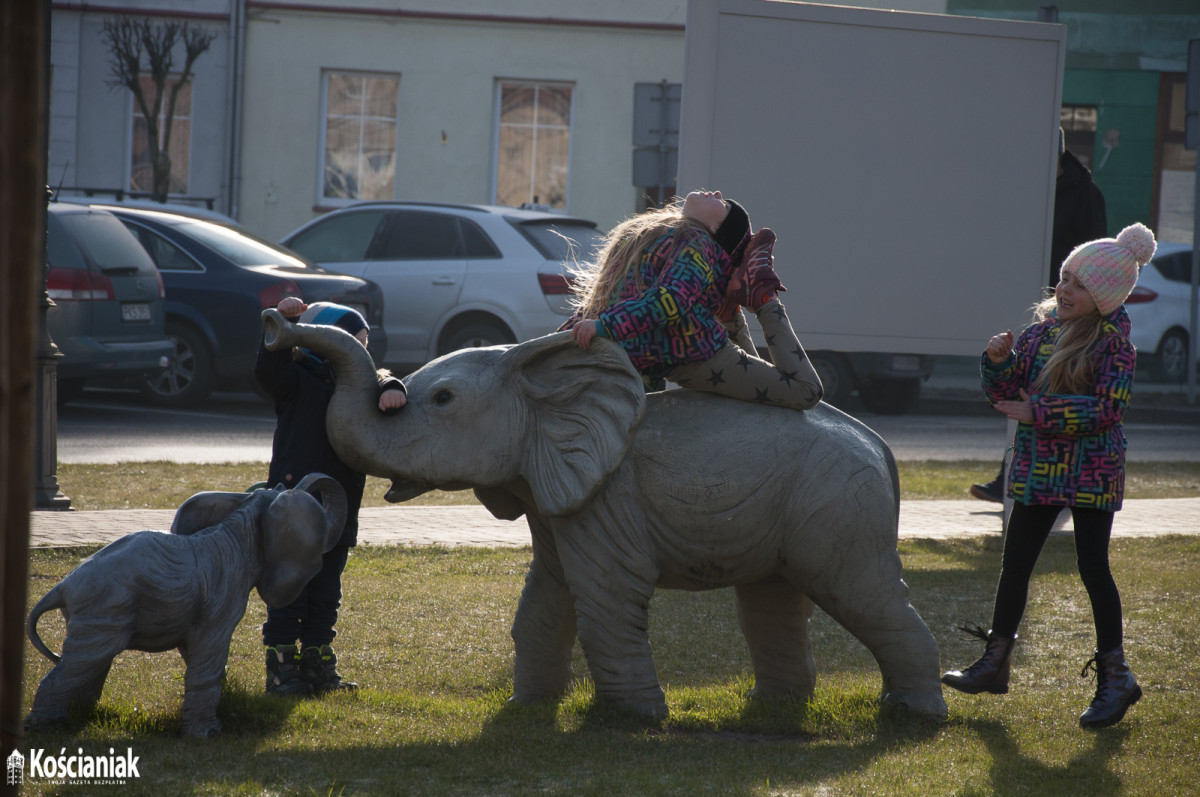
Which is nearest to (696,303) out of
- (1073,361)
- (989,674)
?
(1073,361)

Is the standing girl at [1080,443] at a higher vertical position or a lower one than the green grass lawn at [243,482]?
higher

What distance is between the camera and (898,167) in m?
8.00

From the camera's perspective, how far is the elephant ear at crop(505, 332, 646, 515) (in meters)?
4.30

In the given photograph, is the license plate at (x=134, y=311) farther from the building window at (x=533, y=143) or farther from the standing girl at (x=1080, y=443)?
the building window at (x=533, y=143)

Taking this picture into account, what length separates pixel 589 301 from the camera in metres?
4.74

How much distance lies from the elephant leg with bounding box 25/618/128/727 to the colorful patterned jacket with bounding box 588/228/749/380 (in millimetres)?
1814

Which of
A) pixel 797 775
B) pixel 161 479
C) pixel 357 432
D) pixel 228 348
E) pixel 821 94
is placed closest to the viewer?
pixel 797 775

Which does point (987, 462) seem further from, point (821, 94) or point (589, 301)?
point (589, 301)

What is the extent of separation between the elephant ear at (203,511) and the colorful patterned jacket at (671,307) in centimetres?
135

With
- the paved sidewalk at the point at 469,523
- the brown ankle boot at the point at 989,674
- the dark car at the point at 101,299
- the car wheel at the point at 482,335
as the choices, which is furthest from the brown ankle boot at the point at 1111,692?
the car wheel at the point at 482,335

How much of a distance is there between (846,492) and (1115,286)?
4.20 feet

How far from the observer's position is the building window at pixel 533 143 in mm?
22766

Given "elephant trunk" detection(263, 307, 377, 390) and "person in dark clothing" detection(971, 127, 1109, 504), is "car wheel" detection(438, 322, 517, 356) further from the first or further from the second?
"elephant trunk" detection(263, 307, 377, 390)

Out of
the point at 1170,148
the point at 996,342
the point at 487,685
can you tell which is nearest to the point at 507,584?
the point at 487,685
